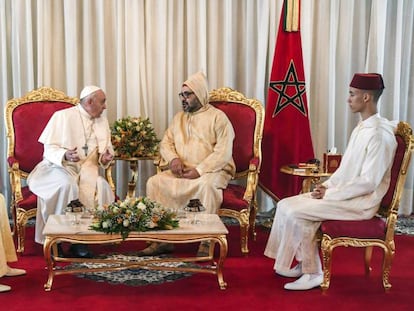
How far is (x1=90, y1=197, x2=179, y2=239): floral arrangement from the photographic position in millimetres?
4168

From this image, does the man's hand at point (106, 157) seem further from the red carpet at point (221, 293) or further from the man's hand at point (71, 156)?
the red carpet at point (221, 293)

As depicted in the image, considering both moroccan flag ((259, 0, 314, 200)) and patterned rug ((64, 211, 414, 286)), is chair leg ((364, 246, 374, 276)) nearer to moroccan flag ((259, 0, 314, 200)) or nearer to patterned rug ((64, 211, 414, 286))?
patterned rug ((64, 211, 414, 286))

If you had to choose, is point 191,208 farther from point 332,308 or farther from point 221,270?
point 332,308

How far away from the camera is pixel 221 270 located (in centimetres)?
444

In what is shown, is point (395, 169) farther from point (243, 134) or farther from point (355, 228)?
point (243, 134)

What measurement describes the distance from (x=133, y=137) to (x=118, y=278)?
172 cm

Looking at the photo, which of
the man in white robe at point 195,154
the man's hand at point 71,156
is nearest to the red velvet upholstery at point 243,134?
the man in white robe at point 195,154


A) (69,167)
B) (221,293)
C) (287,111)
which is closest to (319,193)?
(221,293)

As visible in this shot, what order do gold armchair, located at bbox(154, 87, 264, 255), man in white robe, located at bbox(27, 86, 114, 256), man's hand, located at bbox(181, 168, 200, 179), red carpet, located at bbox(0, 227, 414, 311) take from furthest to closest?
1. gold armchair, located at bbox(154, 87, 264, 255)
2. man's hand, located at bbox(181, 168, 200, 179)
3. man in white robe, located at bbox(27, 86, 114, 256)
4. red carpet, located at bbox(0, 227, 414, 311)

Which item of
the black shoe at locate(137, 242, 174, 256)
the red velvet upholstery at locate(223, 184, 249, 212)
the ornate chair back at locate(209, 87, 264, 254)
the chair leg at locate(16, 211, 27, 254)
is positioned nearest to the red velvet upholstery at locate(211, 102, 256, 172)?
the ornate chair back at locate(209, 87, 264, 254)

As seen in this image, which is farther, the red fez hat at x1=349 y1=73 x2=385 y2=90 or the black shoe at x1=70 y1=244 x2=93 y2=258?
the black shoe at x1=70 y1=244 x2=93 y2=258

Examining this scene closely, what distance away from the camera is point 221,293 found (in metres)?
4.29

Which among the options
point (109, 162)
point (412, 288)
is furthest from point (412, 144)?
point (109, 162)

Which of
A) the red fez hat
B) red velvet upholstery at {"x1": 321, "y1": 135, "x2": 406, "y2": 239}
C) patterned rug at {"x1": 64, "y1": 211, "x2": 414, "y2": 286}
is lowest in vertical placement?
patterned rug at {"x1": 64, "y1": 211, "x2": 414, "y2": 286}
